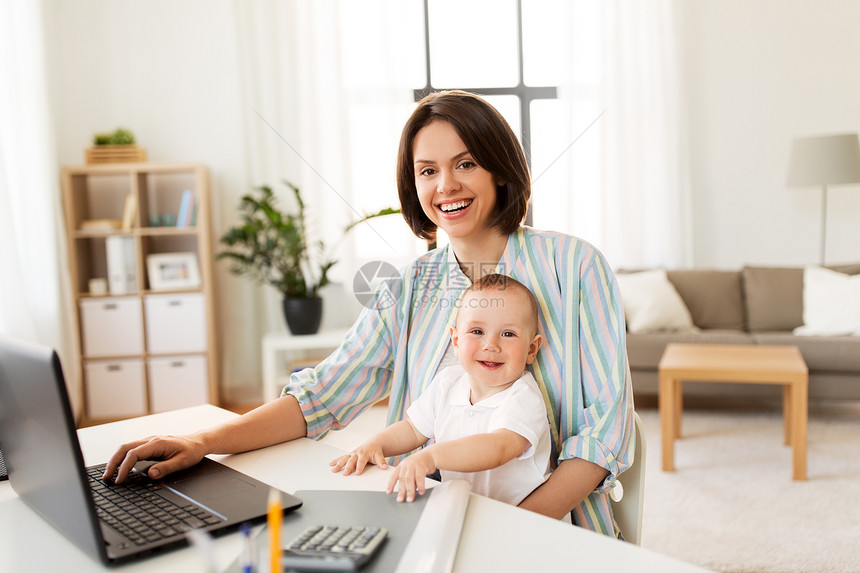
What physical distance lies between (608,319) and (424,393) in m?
0.34

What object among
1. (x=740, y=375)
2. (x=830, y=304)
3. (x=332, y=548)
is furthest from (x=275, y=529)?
(x=830, y=304)

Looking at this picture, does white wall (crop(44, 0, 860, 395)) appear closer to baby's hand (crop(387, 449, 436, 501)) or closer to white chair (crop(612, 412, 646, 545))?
white chair (crop(612, 412, 646, 545))

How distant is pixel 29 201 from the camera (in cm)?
355

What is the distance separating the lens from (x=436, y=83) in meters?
4.23

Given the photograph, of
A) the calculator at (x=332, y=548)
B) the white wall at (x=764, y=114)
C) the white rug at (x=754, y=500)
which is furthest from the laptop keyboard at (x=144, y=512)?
the white wall at (x=764, y=114)

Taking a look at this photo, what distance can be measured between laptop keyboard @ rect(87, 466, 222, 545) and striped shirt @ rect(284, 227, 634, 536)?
37cm

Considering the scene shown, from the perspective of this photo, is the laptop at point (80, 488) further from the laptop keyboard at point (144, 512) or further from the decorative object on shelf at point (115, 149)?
the decorative object on shelf at point (115, 149)

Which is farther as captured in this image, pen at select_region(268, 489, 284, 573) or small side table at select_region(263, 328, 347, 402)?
small side table at select_region(263, 328, 347, 402)

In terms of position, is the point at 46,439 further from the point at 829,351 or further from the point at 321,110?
the point at 321,110

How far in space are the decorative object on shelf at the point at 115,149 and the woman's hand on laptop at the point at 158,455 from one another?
3393 millimetres

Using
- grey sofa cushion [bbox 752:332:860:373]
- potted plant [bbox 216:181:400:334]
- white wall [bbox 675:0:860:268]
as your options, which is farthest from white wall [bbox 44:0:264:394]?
grey sofa cushion [bbox 752:332:860:373]

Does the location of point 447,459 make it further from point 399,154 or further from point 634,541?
point 399,154

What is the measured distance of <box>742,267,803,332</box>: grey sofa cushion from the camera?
4.05 metres

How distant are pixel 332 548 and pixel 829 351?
3.49m
